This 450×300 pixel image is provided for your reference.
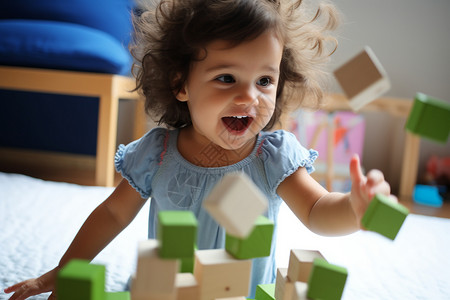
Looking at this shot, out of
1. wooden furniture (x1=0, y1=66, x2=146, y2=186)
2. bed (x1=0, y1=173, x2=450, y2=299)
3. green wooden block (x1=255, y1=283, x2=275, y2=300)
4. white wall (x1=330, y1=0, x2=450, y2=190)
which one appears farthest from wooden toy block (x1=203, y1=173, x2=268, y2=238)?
white wall (x1=330, y1=0, x2=450, y2=190)

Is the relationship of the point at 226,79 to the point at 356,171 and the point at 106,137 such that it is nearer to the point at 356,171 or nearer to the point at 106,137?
the point at 356,171

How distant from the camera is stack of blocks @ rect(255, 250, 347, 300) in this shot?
0.48m

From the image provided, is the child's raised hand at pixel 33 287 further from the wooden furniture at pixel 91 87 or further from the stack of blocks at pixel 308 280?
the wooden furniture at pixel 91 87

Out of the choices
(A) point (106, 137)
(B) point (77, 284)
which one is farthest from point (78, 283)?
(A) point (106, 137)

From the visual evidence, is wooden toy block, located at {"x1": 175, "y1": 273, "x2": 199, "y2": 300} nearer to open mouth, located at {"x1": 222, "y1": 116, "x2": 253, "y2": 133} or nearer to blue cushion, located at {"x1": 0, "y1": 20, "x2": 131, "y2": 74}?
open mouth, located at {"x1": 222, "y1": 116, "x2": 253, "y2": 133}

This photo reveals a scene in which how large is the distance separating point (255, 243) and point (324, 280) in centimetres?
8

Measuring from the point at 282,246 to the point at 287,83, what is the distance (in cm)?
39

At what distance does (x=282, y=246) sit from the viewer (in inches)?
41.1

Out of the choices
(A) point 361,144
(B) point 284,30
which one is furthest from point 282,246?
(A) point 361,144

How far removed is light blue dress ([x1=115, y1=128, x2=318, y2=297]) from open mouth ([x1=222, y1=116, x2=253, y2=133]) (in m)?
0.08

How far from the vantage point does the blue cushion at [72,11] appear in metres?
1.83

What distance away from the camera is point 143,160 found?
0.76m

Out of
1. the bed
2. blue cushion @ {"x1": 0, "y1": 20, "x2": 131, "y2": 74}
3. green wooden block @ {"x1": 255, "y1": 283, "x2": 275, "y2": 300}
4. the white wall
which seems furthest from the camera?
the white wall

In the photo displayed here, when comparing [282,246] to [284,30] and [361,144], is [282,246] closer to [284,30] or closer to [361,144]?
[284,30]
